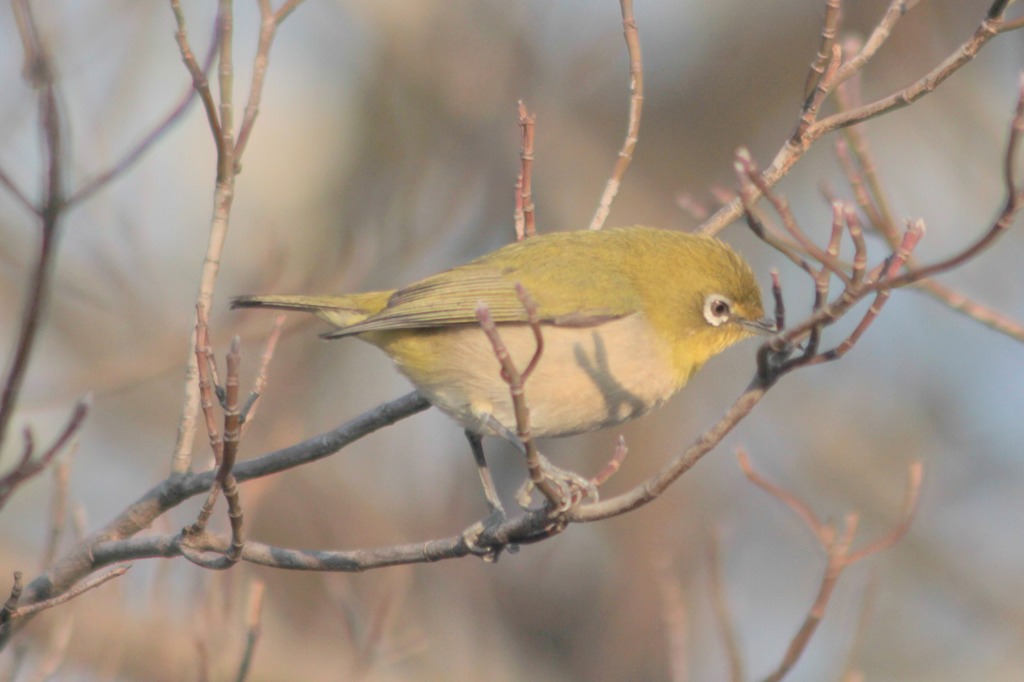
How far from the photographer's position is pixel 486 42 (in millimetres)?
10742

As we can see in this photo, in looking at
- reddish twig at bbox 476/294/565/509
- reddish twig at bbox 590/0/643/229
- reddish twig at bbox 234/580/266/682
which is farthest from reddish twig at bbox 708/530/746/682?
reddish twig at bbox 234/580/266/682

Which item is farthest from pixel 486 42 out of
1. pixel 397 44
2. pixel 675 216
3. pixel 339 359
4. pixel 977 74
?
pixel 977 74

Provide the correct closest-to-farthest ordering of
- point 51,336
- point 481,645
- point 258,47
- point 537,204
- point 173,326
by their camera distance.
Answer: point 258,47 → point 173,326 → point 481,645 → point 51,336 → point 537,204

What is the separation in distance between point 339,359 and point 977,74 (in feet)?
22.5

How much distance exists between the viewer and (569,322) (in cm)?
452

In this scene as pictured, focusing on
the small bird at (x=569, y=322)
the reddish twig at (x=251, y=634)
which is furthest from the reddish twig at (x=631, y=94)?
the reddish twig at (x=251, y=634)

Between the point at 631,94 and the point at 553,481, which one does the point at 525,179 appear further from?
the point at 553,481

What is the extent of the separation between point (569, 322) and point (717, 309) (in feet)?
2.34

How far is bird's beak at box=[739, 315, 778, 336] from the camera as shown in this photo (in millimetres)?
4730

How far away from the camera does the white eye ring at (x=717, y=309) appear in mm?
4703

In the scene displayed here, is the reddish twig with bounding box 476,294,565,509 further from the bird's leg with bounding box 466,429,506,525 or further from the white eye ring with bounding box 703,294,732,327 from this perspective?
the white eye ring with bounding box 703,294,732,327

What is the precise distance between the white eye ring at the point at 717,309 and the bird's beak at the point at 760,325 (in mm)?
83

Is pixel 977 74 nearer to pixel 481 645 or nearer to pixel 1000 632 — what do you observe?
pixel 1000 632

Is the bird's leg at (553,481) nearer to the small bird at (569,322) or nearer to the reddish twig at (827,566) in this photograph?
the small bird at (569,322)
